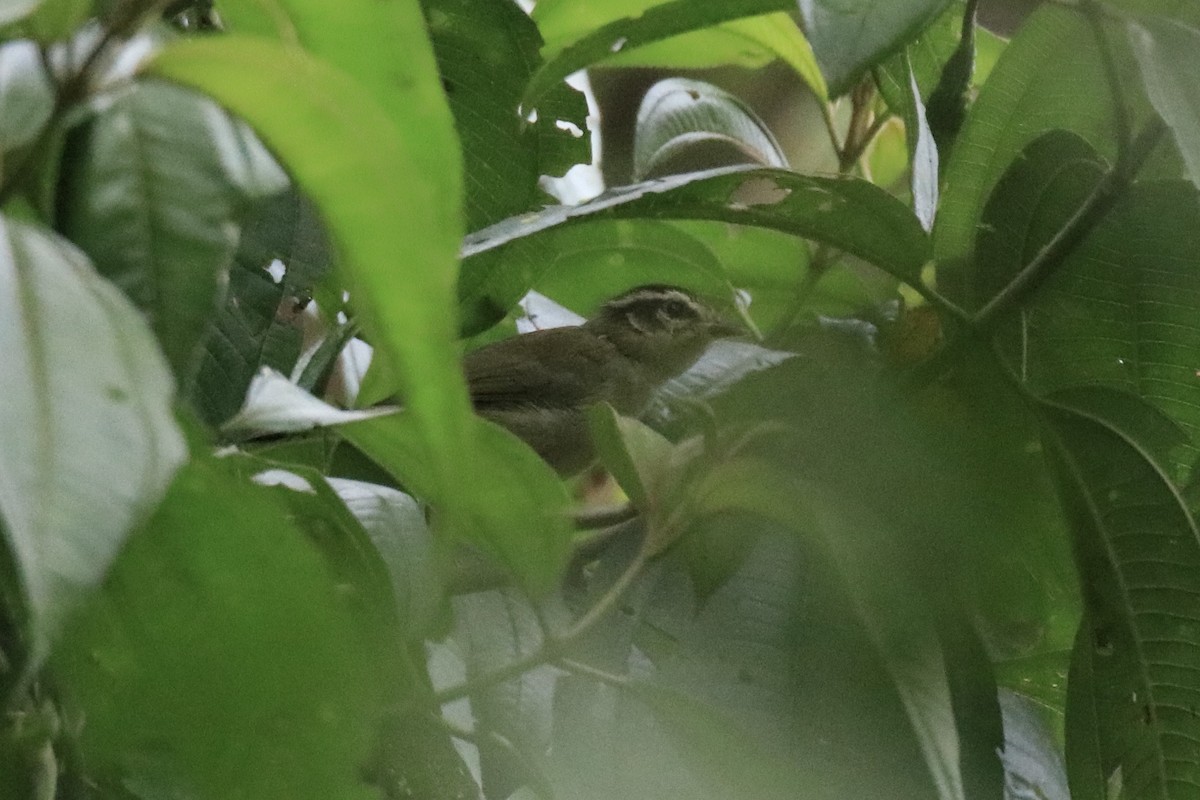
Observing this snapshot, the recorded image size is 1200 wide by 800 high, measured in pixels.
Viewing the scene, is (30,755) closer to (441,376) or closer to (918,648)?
(441,376)

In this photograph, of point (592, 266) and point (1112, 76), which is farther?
point (592, 266)

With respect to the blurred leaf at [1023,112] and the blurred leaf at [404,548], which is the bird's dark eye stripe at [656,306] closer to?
the blurred leaf at [1023,112]

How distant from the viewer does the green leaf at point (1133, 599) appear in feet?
3.40

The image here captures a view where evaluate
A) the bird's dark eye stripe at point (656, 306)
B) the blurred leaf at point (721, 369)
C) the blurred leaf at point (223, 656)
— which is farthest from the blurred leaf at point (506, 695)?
the bird's dark eye stripe at point (656, 306)

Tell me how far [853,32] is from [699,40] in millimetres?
682

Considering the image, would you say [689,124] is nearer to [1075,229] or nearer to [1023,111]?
[1023,111]

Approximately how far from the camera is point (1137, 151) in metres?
1.01

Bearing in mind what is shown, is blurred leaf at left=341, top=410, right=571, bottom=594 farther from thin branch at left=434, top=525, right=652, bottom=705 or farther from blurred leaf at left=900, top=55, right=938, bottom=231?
blurred leaf at left=900, top=55, right=938, bottom=231

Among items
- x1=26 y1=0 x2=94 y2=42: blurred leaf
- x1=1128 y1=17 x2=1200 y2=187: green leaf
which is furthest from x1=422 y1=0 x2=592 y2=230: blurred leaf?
x1=26 y1=0 x2=94 y2=42: blurred leaf

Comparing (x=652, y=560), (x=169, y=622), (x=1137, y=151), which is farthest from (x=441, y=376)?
(x=1137, y=151)

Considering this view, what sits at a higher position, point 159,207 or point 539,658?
point 159,207

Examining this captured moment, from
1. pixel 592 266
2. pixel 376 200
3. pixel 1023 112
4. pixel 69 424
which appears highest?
pixel 1023 112

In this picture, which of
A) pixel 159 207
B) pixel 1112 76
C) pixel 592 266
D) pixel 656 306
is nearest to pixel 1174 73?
pixel 1112 76

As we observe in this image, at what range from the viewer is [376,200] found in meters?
0.50
